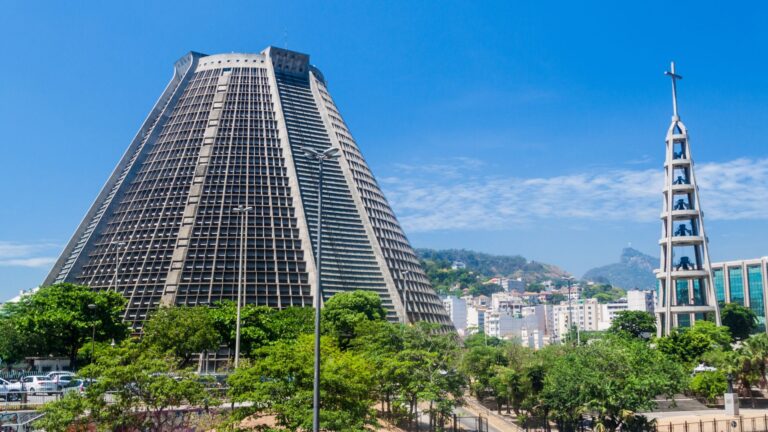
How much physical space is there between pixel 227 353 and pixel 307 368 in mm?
44111

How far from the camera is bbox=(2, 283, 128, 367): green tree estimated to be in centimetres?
5884

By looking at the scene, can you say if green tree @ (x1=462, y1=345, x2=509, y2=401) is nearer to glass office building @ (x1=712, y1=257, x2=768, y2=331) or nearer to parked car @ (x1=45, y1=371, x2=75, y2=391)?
parked car @ (x1=45, y1=371, x2=75, y2=391)

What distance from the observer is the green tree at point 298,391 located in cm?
3059

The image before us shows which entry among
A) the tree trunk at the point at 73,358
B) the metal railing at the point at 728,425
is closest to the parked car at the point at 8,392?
the tree trunk at the point at 73,358

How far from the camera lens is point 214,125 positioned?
9362cm

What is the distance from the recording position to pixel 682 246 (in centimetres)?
8700

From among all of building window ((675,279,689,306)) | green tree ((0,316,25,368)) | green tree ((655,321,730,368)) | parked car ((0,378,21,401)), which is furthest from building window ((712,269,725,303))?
parked car ((0,378,21,401))

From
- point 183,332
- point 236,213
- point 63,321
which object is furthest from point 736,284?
point 63,321

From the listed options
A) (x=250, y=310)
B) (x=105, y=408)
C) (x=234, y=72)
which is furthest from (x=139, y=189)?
(x=105, y=408)

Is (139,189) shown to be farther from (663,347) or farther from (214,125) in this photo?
(663,347)

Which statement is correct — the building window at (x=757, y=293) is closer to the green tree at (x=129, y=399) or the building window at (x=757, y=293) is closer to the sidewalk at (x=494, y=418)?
the sidewalk at (x=494, y=418)

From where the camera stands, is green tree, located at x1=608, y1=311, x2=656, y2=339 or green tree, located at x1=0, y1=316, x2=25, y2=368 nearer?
green tree, located at x1=0, y1=316, x2=25, y2=368

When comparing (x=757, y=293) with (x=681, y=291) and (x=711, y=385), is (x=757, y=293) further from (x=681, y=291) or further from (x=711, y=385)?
(x=711, y=385)

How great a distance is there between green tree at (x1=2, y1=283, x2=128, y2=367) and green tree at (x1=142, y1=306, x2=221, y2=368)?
499 cm
